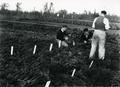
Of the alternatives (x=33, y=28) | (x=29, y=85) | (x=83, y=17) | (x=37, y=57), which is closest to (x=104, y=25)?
(x=37, y=57)

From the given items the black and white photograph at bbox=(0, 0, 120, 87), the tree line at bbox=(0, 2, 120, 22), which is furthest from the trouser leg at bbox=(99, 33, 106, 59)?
the tree line at bbox=(0, 2, 120, 22)

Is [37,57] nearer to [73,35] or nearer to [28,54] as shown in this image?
[28,54]

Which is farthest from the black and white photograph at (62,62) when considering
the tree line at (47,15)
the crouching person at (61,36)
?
the tree line at (47,15)

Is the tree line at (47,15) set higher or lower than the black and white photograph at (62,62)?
higher

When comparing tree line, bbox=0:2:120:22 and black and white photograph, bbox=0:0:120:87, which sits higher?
tree line, bbox=0:2:120:22

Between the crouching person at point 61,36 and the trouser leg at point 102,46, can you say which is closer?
the trouser leg at point 102,46

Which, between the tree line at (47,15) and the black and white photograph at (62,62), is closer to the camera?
the black and white photograph at (62,62)

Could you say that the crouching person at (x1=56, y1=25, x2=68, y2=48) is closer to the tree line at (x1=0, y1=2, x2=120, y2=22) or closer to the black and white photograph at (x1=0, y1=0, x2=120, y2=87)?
the black and white photograph at (x1=0, y1=0, x2=120, y2=87)

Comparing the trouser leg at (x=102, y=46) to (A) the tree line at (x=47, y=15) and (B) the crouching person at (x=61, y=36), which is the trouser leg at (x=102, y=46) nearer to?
(B) the crouching person at (x=61, y=36)

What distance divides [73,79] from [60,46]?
2892 mm

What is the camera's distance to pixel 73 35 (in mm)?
12250

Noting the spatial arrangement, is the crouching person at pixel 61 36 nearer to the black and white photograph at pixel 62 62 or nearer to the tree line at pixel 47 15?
the black and white photograph at pixel 62 62

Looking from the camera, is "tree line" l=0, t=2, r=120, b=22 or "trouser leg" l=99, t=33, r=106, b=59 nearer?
"trouser leg" l=99, t=33, r=106, b=59

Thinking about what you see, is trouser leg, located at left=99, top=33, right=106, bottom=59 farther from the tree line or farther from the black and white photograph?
the tree line
